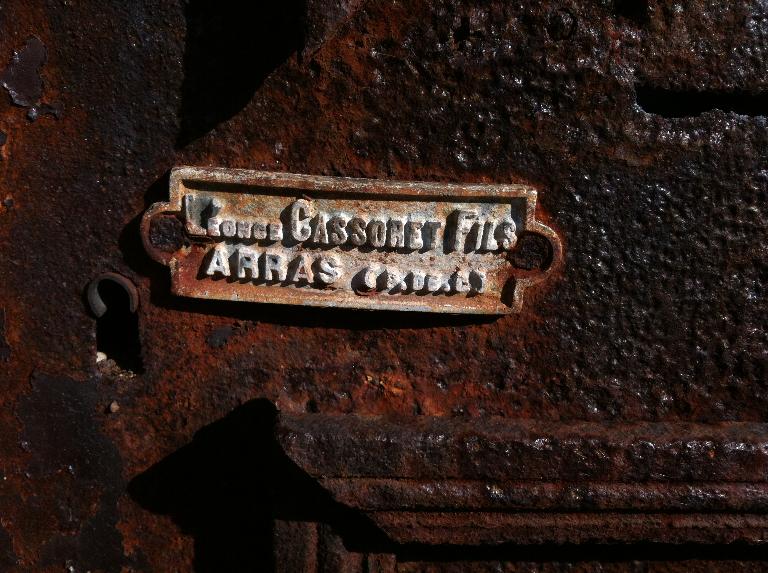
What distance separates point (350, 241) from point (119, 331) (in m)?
0.43

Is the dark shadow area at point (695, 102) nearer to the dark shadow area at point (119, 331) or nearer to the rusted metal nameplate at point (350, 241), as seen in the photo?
the rusted metal nameplate at point (350, 241)

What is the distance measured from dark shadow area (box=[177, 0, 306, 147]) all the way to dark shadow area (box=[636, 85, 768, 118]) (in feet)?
1.71

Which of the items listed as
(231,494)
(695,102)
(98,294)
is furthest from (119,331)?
(695,102)

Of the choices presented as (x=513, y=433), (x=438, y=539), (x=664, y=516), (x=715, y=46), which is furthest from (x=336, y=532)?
Result: (x=715, y=46)

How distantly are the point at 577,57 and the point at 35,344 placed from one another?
93 centimetres

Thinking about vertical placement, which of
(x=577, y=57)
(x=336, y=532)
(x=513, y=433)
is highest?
(x=577, y=57)

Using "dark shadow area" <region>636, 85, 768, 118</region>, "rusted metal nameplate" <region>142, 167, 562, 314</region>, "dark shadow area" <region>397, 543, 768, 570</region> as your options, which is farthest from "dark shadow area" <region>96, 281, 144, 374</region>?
"dark shadow area" <region>636, 85, 768, 118</region>

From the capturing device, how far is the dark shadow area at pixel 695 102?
2.95ft

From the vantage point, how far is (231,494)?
1000 mm

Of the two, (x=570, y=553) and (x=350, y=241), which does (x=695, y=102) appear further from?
(x=570, y=553)

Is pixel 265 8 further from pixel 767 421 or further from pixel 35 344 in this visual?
pixel 767 421

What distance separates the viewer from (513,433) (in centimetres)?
91

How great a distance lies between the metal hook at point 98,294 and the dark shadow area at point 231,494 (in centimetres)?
23

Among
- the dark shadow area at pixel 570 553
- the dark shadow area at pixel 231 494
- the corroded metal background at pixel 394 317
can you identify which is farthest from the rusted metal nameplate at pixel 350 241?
the dark shadow area at pixel 570 553
